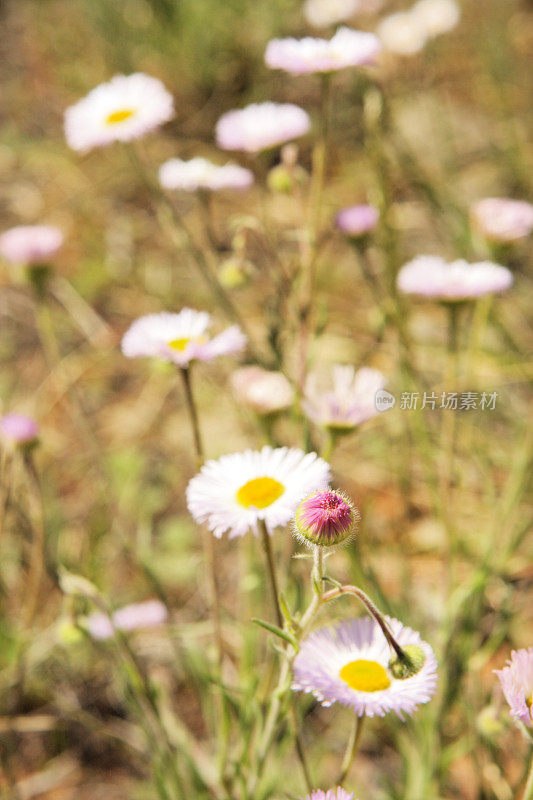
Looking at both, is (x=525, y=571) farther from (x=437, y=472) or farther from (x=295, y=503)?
(x=295, y=503)

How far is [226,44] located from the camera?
87.5 inches

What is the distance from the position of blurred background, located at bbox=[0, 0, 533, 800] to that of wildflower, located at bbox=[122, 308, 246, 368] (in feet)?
0.38

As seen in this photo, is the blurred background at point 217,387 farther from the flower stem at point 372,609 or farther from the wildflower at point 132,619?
the flower stem at point 372,609

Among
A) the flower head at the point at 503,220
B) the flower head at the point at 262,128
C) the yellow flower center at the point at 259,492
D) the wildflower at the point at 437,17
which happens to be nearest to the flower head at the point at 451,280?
the flower head at the point at 503,220

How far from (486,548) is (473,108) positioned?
1.69 metres

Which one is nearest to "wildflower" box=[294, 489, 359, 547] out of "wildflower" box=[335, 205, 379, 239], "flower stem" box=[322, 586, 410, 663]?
"flower stem" box=[322, 586, 410, 663]

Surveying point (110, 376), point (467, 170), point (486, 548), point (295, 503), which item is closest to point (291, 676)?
point (295, 503)

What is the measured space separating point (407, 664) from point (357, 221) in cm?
61

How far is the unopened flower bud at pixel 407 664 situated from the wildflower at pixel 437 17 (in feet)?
4.88

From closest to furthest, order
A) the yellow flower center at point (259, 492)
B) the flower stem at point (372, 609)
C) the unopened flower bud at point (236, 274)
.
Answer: the flower stem at point (372, 609), the yellow flower center at point (259, 492), the unopened flower bud at point (236, 274)

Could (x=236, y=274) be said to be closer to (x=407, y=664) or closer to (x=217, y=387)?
(x=217, y=387)

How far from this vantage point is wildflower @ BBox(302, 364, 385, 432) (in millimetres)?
676

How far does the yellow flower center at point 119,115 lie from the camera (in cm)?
91

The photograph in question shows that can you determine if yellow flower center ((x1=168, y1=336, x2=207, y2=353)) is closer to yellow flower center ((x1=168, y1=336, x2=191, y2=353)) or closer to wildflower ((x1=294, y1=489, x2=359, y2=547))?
yellow flower center ((x1=168, y1=336, x2=191, y2=353))
